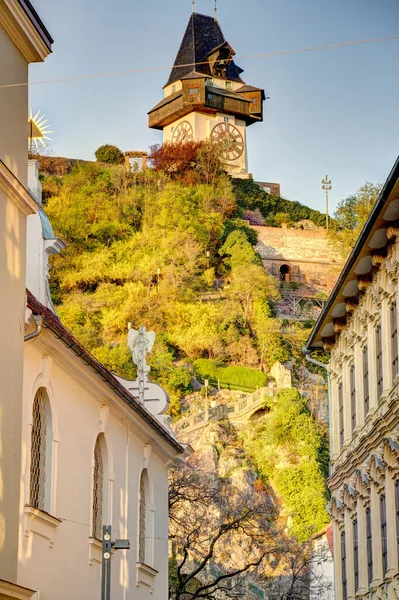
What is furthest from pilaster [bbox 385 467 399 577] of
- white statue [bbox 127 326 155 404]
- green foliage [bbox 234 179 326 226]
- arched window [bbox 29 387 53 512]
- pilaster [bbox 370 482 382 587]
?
green foliage [bbox 234 179 326 226]

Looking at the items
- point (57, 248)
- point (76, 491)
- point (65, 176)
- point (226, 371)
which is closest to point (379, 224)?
point (57, 248)

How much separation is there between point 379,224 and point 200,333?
178 feet

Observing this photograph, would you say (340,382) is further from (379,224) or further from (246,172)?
(246,172)

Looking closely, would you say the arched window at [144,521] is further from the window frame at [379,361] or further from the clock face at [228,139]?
the clock face at [228,139]

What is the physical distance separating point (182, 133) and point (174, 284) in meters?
20.8

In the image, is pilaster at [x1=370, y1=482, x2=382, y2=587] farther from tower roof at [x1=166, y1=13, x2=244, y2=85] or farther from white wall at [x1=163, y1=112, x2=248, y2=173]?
tower roof at [x1=166, y1=13, x2=244, y2=85]

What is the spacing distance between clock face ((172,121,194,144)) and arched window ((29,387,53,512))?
268 feet

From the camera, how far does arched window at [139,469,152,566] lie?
76.6ft

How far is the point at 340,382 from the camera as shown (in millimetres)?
29062

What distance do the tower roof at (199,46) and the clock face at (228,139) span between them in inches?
171

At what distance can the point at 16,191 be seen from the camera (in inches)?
504

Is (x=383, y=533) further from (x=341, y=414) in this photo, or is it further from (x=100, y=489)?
(x=341, y=414)

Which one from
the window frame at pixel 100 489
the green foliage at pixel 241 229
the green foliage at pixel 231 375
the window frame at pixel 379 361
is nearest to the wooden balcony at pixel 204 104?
the green foliage at pixel 241 229

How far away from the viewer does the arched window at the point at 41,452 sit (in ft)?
50.9
